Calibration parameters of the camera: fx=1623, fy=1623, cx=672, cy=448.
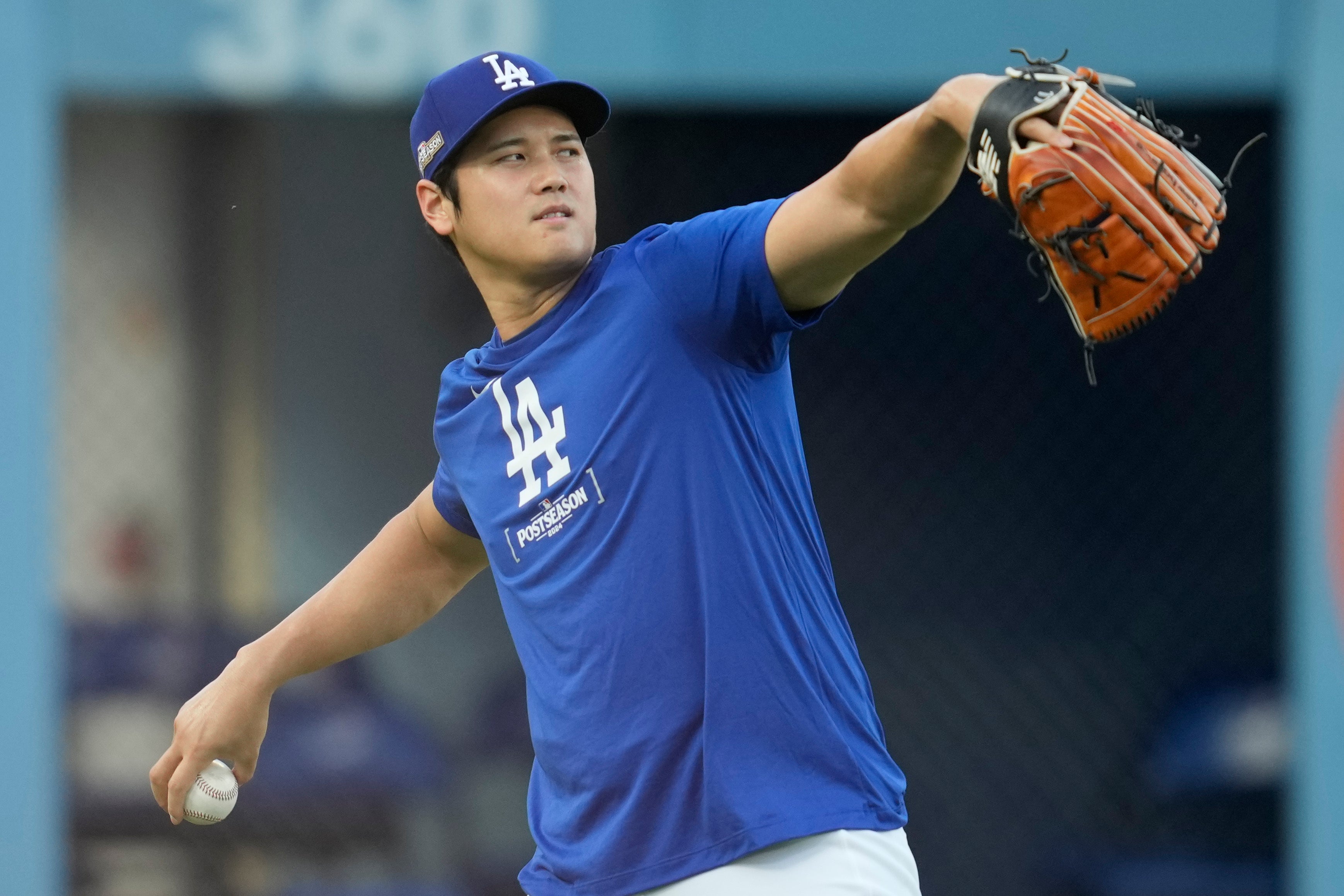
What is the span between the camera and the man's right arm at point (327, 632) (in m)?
2.28

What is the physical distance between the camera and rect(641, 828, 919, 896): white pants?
183cm

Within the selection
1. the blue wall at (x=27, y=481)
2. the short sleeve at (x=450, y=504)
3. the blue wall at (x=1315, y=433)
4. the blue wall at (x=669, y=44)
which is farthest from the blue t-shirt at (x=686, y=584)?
the blue wall at (x=1315, y=433)

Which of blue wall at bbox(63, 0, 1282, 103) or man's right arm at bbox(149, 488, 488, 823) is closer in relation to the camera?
man's right arm at bbox(149, 488, 488, 823)

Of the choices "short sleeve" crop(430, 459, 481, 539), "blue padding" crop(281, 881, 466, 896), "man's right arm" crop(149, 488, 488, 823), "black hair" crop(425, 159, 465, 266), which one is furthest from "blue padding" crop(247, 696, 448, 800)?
"black hair" crop(425, 159, 465, 266)

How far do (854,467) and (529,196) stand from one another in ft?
12.6

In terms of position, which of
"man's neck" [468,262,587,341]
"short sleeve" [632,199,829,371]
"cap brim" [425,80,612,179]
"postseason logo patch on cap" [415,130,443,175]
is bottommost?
"man's neck" [468,262,587,341]

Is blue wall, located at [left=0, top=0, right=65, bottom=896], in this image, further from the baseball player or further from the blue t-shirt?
the blue t-shirt

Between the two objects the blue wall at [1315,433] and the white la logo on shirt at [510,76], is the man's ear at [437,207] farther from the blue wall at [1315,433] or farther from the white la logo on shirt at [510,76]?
the blue wall at [1315,433]

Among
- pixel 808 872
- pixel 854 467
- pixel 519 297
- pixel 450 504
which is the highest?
pixel 519 297

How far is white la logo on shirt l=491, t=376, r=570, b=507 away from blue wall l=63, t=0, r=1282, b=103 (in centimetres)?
259

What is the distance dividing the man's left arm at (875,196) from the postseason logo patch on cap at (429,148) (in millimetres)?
554

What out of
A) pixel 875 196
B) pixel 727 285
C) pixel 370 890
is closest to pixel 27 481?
pixel 370 890

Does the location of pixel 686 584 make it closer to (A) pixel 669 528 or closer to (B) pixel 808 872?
(A) pixel 669 528

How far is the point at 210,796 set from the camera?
2.25 m
